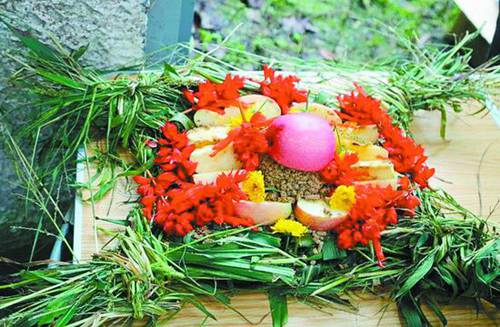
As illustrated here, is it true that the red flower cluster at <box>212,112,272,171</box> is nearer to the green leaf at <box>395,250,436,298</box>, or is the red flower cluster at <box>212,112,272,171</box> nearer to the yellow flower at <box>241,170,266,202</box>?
the yellow flower at <box>241,170,266,202</box>

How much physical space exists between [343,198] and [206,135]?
0.29 metres

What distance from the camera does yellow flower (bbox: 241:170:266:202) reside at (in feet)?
4.19

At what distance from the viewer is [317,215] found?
4.16ft

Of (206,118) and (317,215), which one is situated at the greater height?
(206,118)

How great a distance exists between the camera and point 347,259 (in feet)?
4.16

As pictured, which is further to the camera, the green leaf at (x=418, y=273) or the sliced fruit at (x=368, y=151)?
the sliced fruit at (x=368, y=151)

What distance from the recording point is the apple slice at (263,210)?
4.16 feet

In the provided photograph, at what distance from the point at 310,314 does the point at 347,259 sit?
0.12 metres

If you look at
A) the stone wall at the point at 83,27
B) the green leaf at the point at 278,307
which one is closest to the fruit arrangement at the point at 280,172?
the green leaf at the point at 278,307

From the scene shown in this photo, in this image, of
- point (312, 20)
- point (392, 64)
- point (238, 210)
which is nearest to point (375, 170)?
point (238, 210)

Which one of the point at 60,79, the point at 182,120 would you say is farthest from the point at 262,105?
the point at 60,79

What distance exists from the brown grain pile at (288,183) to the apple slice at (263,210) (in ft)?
0.09

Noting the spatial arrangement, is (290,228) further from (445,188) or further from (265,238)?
(445,188)

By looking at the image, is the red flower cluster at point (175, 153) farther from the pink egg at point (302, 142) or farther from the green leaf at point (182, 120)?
the pink egg at point (302, 142)
